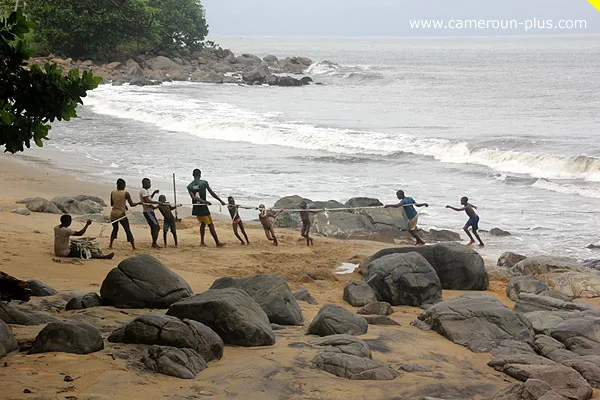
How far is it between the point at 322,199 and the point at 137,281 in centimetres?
1091

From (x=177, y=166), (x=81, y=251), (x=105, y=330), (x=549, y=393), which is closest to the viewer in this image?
(x=549, y=393)

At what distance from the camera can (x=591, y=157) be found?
2608 centimetres

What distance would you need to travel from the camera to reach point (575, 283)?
39.3 ft

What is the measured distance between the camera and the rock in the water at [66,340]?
6.78 meters

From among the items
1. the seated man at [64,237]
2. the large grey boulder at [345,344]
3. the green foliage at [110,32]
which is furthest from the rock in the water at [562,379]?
the green foliage at [110,32]

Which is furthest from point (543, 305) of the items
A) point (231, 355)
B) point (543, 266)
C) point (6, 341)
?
point (6, 341)

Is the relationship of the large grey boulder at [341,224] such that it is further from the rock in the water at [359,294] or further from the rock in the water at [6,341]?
the rock in the water at [6,341]

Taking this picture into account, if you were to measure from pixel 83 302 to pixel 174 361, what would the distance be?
243 cm

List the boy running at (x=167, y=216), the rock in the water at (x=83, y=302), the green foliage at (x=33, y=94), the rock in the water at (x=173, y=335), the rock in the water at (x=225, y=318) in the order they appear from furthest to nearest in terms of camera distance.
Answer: the boy running at (x=167, y=216) → the rock in the water at (x=83, y=302) → the rock in the water at (x=225, y=318) → the rock in the water at (x=173, y=335) → the green foliage at (x=33, y=94)

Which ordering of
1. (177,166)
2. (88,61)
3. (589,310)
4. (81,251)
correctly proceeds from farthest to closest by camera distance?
(88,61)
(177,166)
(81,251)
(589,310)

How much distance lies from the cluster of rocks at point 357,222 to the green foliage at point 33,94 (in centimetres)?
1008

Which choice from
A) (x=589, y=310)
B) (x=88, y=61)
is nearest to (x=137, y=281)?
(x=589, y=310)

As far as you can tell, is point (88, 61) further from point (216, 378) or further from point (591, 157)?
point (216, 378)

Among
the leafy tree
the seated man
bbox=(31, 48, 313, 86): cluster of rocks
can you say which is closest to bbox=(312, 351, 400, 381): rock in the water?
the seated man
